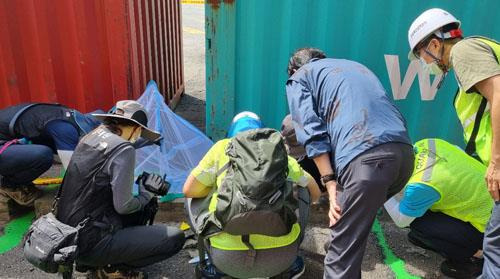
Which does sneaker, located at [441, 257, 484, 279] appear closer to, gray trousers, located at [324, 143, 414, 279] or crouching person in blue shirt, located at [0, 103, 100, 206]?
gray trousers, located at [324, 143, 414, 279]

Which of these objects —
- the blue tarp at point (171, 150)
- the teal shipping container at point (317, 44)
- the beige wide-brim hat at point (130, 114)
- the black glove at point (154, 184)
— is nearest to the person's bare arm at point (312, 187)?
the black glove at point (154, 184)

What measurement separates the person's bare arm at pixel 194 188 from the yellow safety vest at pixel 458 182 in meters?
1.30

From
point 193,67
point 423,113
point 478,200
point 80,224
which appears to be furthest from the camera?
point 193,67

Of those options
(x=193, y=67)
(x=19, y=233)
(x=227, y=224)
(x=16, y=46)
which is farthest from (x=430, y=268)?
(x=193, y=67)

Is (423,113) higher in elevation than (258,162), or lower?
lower

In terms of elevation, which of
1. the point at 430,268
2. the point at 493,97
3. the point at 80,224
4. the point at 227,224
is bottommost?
the point at 430,268

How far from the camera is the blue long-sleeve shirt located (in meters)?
2.19

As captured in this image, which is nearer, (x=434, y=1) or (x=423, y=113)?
(x=434, y=1)

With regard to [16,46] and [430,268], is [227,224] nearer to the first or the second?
[430,268]

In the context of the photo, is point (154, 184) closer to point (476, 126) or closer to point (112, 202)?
point (112, 202)

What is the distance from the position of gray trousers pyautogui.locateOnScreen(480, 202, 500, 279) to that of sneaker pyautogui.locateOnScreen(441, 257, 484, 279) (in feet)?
2.59

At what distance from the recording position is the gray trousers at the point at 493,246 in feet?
6.98

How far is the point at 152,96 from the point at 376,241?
7.46 ft

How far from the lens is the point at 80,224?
7.85ft
